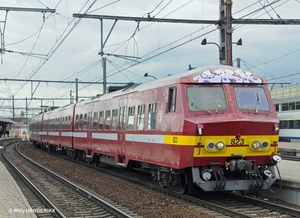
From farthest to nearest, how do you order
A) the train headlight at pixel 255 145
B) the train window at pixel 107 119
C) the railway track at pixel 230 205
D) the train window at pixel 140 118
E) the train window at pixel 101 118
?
the train window at pixel 101 118 < the train window at pixel 107 119 < the train window at pixel 140 118 < the train headlight at pixel 255 145 < the railway track at pixel 230 205

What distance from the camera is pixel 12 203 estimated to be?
10.9 m

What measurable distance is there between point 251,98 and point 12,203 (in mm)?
6342

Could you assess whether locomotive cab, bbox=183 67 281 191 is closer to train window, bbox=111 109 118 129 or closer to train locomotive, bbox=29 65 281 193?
train locomotive, bbox=29 65 281 193

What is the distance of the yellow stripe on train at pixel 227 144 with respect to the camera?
10.4 m

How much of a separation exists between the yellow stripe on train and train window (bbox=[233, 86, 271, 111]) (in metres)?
0.80

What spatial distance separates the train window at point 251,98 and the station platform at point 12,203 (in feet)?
18.1

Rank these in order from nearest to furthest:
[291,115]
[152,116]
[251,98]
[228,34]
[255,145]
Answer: [255,145], [251,98], [152,116], [228,34], [291,115]

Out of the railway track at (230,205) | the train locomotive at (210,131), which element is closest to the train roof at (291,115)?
the train locomotive at (210,131)

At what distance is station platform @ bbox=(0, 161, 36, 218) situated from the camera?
9484 mm

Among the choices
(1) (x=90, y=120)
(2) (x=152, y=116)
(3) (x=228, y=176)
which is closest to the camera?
(3) (x=228, y=176)

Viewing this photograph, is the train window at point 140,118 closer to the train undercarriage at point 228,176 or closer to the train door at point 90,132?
the train undercarriage at point 228,176

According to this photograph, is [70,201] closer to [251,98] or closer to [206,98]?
[206,98]

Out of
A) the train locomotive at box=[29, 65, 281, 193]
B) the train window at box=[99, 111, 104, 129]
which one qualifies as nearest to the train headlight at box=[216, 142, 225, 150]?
the train locomotive at box=[29, 65, 281, 193]

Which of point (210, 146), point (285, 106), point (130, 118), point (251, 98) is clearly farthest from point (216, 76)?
point (285, 106)
